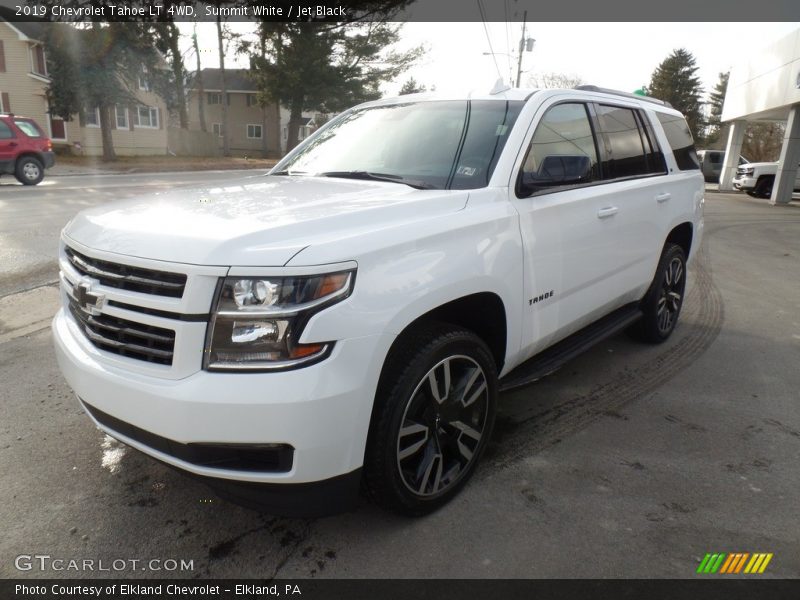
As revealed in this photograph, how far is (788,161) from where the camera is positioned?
20.7m

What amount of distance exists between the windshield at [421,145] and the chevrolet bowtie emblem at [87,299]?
1.57m

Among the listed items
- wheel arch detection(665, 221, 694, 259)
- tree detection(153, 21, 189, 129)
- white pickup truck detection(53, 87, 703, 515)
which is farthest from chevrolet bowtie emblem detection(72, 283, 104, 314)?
tree detection(153, 21, 189, 129)

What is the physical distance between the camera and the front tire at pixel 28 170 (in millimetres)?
16953

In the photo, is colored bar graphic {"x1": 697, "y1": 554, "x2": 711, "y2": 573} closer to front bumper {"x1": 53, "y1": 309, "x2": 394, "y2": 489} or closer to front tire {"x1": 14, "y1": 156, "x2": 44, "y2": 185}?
front bumper {"x1": 53, "y1": 309, "x2": 394, "y2": 489}

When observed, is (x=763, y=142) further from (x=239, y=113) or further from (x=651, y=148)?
(x=239, y=113)

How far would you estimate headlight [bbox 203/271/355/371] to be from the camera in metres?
2.01

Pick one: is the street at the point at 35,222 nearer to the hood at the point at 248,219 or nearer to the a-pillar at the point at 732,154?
the hood at the point at 248,219

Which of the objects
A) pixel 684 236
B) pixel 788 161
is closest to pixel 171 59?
pixel 788 161

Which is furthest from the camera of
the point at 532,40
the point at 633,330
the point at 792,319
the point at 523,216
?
the point at 532,40

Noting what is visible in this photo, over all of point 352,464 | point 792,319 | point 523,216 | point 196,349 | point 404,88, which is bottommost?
point 792,319

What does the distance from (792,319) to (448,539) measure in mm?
5312

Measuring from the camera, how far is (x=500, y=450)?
327 centimetres

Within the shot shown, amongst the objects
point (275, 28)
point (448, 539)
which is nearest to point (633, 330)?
point (448, 539)
